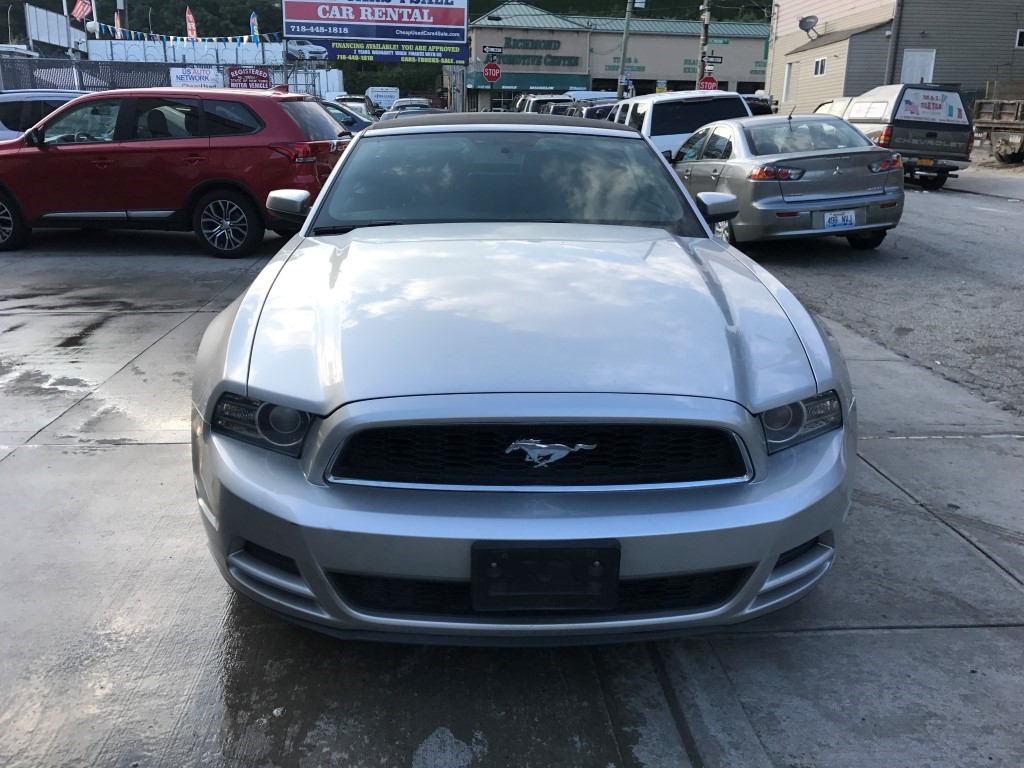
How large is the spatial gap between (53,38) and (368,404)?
48138 mm

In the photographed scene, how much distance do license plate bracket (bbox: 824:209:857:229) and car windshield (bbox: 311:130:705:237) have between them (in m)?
5.10

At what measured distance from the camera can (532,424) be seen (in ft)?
7.32

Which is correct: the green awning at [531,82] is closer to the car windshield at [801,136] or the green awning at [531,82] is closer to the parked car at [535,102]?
the parked car at [535,102]

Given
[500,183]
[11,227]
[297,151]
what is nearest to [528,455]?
[500,183]

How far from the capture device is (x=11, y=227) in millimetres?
9664

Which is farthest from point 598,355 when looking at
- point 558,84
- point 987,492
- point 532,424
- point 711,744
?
point 558,84

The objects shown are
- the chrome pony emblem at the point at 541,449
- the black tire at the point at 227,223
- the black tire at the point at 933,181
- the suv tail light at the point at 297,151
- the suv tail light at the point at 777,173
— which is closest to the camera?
the chrome pony emblem at the point at 541,449

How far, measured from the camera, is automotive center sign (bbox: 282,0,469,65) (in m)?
36.8

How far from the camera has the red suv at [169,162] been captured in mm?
9227

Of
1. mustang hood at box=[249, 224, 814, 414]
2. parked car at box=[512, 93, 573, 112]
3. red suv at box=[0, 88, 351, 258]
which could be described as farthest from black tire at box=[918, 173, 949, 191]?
mustang hood at box=[249, 224, 814, 414]

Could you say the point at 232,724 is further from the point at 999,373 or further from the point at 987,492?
the point at 999,373

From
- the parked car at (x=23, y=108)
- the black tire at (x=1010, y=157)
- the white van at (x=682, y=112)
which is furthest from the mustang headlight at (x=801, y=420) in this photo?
the black tire at (x=1010, y=157)

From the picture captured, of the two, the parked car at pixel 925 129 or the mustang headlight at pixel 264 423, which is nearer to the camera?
the mustang headlight at pixel 264 423

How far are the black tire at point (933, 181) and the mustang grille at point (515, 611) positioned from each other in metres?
16.8
